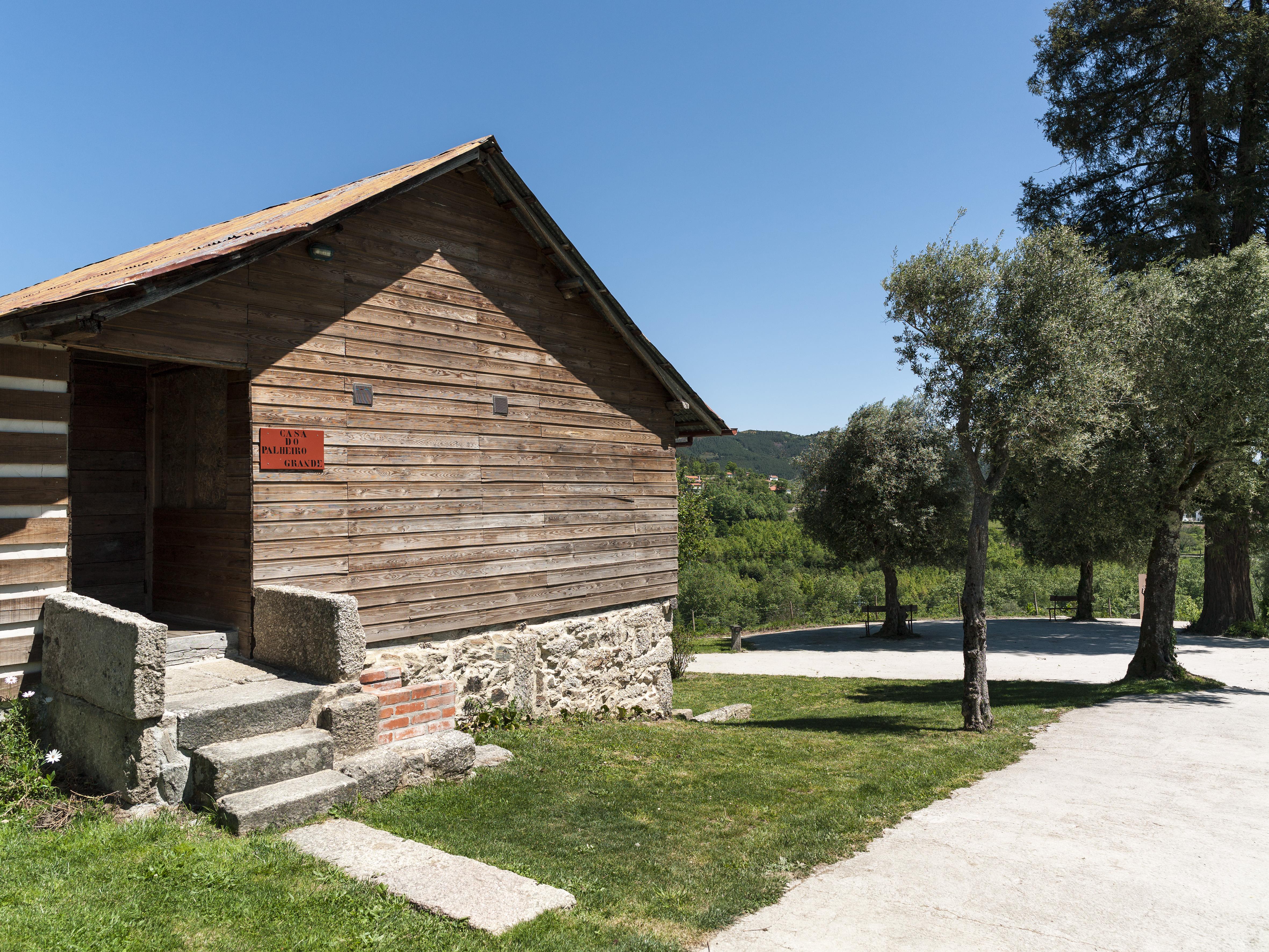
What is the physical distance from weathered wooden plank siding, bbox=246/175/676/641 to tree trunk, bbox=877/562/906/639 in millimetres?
18674

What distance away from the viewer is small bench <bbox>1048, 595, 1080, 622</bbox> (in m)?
30.7

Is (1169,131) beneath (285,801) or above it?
above

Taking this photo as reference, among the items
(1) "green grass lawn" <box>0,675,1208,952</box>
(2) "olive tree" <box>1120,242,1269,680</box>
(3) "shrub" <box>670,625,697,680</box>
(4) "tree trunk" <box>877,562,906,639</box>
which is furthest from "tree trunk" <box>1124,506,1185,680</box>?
(4) "tree trunk" <box>877,562,906,639</box>

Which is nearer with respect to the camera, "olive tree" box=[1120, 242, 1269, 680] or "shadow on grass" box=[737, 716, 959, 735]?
"shadow on grass" box=[737, 716, 959, 735]

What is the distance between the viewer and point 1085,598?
2995cm

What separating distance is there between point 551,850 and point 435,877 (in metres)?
1.04

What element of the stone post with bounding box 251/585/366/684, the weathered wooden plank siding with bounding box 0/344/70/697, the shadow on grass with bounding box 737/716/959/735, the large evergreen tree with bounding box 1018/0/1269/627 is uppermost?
the large evergreen tree with bounding box 1018/0/1269/627

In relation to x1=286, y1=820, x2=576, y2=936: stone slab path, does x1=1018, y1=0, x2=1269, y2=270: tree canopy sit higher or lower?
higher

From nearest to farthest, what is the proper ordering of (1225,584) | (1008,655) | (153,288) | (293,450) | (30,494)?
(30,494)
(153,288)
(293,450)
(1008,655)
(1225,584)

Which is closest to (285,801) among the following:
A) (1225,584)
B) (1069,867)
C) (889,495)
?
(1069,867)

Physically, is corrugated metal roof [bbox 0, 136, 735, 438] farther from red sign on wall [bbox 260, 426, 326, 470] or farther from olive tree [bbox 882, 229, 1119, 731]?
olive tree [bbox 882, 229, 1119, 731]

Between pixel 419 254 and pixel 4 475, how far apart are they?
4.49m

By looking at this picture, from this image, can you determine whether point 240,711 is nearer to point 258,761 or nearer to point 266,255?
point 258,761

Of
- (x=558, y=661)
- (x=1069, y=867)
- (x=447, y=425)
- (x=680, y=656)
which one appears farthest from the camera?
(x=680, y=656)
